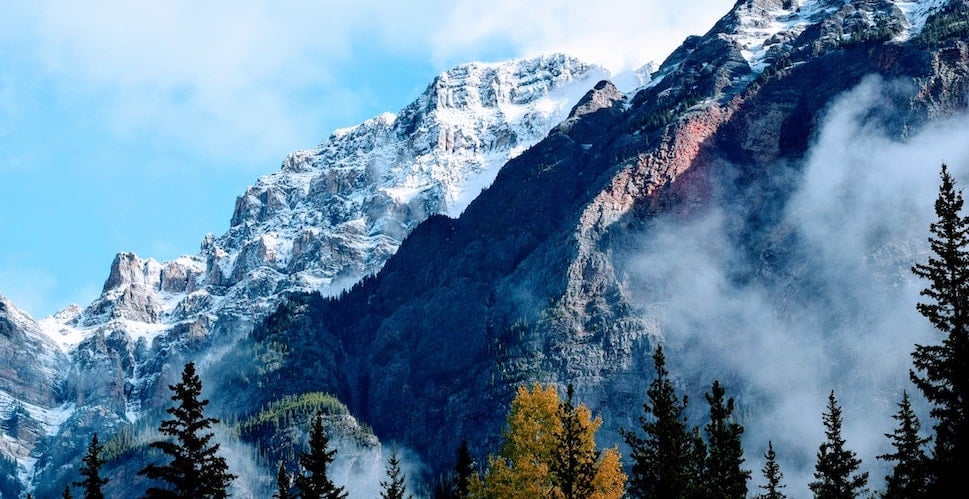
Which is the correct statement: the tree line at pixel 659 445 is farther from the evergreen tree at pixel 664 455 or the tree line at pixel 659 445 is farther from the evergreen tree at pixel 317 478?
the evergreen tree at pixel 317 478

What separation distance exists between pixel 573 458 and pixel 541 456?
2355mm

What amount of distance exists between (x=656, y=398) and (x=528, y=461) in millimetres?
13111

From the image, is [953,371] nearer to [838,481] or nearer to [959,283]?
[959,283]

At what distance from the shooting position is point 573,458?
54.2 m

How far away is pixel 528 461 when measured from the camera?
55781 mm

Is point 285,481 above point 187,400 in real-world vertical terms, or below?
above

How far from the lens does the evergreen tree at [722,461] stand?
6322cm

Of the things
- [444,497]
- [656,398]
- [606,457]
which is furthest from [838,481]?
[444,497]

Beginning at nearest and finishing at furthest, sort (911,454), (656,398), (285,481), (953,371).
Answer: (953,371), (656,398), (911,454), (285,481)

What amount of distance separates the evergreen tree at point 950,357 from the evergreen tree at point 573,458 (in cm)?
1425

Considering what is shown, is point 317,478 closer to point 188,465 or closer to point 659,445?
point 659,445

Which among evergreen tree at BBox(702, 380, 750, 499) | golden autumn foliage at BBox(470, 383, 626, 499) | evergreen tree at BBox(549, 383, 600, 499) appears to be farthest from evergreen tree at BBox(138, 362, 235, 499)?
evergreen tree at BBox(702, 380, 750, 499)

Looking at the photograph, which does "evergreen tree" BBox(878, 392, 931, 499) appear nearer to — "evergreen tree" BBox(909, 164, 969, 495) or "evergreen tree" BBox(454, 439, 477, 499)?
"evergreen tree" BBox(909, 164, 969, 495)

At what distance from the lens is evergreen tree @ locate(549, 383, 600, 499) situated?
5391cm
